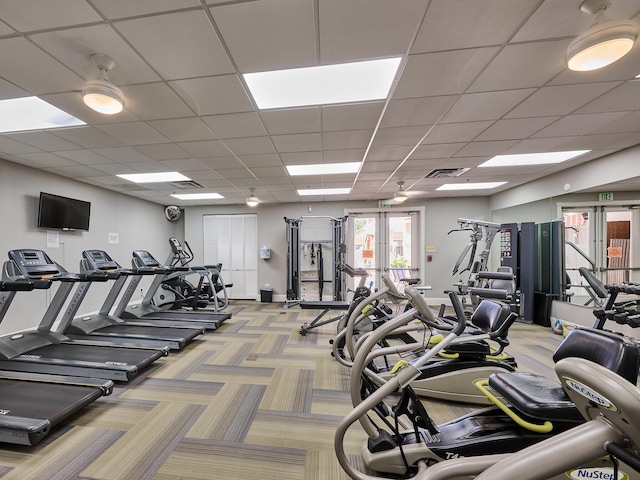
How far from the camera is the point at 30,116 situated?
2.81 meters

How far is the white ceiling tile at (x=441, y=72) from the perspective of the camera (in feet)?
6.31

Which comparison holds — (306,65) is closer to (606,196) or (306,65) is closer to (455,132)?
(455,132)

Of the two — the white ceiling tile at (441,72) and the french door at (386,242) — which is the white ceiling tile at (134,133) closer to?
the white ceiling tile at (441,72)

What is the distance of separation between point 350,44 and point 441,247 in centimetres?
624

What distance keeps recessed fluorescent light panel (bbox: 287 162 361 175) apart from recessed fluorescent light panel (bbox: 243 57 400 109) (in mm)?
1832

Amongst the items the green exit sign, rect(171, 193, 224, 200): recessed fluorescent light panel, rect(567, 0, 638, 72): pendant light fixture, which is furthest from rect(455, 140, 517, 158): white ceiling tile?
rect(171, 193, 224, 200): recessed fluorescent light panel

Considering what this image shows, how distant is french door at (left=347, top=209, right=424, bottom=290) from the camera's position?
23.7 ft

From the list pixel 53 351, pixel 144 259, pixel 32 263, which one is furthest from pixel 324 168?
pixel 53 351

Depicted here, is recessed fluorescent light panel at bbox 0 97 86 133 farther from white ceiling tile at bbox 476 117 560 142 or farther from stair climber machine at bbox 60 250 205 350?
white ceiling tile at bbox 476 117 560 142

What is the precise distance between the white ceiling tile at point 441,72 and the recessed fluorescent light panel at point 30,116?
3361 mm

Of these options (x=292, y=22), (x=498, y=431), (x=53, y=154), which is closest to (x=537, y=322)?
(x=498, y=431)

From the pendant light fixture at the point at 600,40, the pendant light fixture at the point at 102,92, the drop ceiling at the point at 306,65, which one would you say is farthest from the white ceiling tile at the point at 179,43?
the pendant light fixture at the point at 600,40

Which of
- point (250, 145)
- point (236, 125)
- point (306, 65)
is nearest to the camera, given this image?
point (306, 65)

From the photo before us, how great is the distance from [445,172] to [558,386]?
3.94 metres
